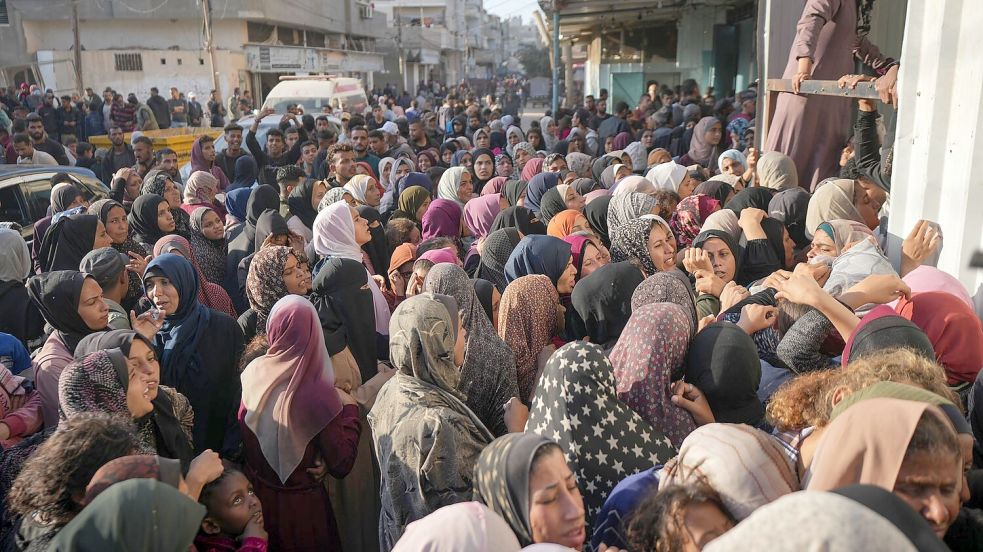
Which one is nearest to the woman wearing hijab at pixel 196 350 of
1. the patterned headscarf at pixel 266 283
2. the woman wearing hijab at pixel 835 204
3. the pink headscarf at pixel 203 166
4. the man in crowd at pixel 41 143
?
the patterned headscarf at pixel 266 283

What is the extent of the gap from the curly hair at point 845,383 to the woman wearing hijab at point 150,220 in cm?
433

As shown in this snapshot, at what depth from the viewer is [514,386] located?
2994 mm

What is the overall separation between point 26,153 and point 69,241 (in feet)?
17.4

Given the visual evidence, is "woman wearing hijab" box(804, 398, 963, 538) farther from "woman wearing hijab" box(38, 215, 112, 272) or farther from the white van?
the white van

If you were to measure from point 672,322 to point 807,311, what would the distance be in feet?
2.09

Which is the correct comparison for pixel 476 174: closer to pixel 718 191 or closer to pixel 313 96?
pixel 718 191

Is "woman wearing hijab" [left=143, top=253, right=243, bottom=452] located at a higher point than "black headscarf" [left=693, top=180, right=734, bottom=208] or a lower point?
lower

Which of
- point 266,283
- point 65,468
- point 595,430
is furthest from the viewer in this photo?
point 266,283

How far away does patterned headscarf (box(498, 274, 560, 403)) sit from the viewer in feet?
10.5

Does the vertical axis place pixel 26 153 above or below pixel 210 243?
above

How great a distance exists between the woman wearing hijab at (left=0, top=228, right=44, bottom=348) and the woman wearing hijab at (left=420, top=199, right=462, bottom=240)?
2533mm

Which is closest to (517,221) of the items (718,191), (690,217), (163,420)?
(690,217)

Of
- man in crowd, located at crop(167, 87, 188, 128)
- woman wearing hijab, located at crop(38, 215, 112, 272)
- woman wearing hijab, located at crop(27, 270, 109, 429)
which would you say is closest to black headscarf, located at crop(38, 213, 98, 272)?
woman wearing hijab, located at crop(38, 215, 112, 272)

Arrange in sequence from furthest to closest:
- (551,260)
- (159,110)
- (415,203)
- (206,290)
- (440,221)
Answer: (159,110)
(415,203)
(440,221)
(206,290)
(551,260)
